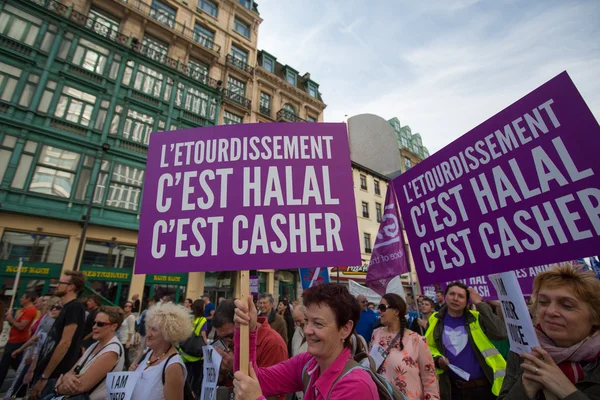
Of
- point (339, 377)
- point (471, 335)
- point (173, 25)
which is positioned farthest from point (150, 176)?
point (173, 25)

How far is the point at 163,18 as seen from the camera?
18.6 m

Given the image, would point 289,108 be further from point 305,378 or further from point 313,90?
point 305,378

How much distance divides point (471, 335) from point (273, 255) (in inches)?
101

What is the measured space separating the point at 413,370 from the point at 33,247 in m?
15.3

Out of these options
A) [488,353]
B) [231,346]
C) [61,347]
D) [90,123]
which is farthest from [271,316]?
[90,123]

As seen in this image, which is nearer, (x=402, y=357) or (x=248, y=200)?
(x=248, y=200)

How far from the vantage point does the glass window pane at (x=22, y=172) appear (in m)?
12.0

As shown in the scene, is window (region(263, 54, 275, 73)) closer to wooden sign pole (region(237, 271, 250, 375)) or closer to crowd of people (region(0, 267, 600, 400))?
crowd of people (region(0, 267, 600, 400))

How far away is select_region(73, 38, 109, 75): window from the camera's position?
14.5 metres

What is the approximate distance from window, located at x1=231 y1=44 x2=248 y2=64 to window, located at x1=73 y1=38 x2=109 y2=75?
933 cm

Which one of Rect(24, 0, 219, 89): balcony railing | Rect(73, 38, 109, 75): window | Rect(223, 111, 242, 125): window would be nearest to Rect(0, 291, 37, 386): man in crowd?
Rect(73, 38, 109, 75): window

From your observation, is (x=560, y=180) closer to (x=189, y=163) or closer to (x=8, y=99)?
(x=189, y=163)

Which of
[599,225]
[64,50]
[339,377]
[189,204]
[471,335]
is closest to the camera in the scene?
[339,377]

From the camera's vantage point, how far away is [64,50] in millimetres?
14211
